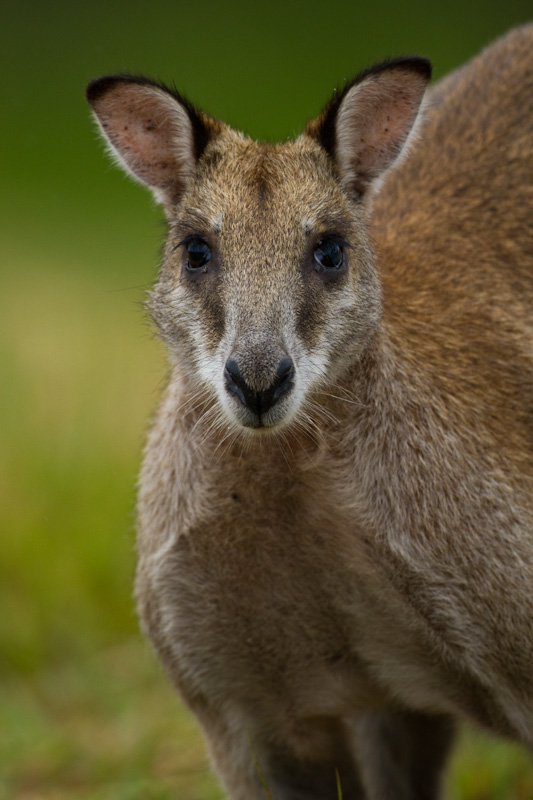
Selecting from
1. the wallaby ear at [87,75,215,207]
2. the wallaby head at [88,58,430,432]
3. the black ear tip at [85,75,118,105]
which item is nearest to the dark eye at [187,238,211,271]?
the wallaby head at [88,58,430,432]

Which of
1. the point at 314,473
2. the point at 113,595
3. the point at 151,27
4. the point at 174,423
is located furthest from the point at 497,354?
the point at 151,27

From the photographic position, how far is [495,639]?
4.33 metres

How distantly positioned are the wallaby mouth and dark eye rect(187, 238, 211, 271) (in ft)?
1.82

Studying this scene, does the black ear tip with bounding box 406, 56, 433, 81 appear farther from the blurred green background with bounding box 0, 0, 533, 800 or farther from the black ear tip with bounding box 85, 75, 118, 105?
the black ear tip with bounding box 85, 75, 118, 105

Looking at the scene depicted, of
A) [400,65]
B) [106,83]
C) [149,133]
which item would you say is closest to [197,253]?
[149,133]

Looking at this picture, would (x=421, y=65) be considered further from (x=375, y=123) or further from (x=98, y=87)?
(x=98, y=87)

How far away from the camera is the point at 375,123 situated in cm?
462

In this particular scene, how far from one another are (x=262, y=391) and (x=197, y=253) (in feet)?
2.38

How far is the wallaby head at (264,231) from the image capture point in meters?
4.04

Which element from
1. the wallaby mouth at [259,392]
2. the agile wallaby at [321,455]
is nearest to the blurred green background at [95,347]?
the agile wallaby at [321,455]

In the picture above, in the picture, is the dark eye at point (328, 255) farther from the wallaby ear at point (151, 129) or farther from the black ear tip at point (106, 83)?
the black ear tip at point (106, 83)

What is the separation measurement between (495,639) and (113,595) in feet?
11.0

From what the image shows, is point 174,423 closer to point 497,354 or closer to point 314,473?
point 314,473

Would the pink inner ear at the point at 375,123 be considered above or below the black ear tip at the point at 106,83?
below
